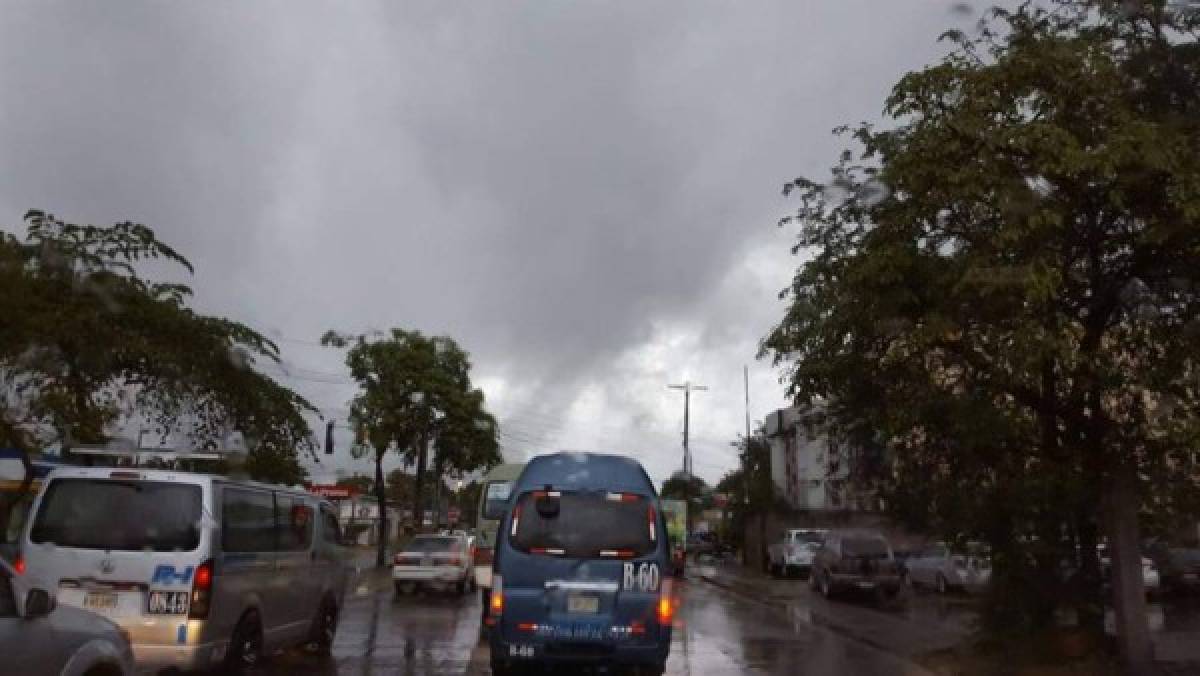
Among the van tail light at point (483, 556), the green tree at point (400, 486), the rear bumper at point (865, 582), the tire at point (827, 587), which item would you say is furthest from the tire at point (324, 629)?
the green tree at point (400, 486)

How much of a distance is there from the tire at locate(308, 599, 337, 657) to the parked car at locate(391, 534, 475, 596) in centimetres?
1142

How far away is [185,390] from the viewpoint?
1535cm

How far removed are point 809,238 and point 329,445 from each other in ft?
75.8

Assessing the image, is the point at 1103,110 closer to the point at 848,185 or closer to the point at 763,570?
the point at 848,185

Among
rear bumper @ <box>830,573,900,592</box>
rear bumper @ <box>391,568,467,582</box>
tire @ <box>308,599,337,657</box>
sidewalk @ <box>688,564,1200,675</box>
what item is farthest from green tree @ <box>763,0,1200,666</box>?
rear bumper @ <box>391,568,467,582</box>

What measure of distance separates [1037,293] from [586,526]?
473 centimetres

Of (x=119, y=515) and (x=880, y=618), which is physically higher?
(x=119, y=515)

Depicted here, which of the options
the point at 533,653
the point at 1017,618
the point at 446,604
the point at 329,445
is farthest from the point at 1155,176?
the point at 329,445

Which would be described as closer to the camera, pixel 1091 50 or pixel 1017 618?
pixel 1091 50

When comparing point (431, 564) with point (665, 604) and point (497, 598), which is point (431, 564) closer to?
point (497, 598)

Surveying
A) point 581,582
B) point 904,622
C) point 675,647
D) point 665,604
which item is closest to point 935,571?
point 904,622

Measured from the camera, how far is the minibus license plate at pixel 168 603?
9.37 m

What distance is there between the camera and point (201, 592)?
31.0 ft

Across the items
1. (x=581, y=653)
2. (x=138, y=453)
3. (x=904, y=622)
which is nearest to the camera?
(x=581, y=653)
